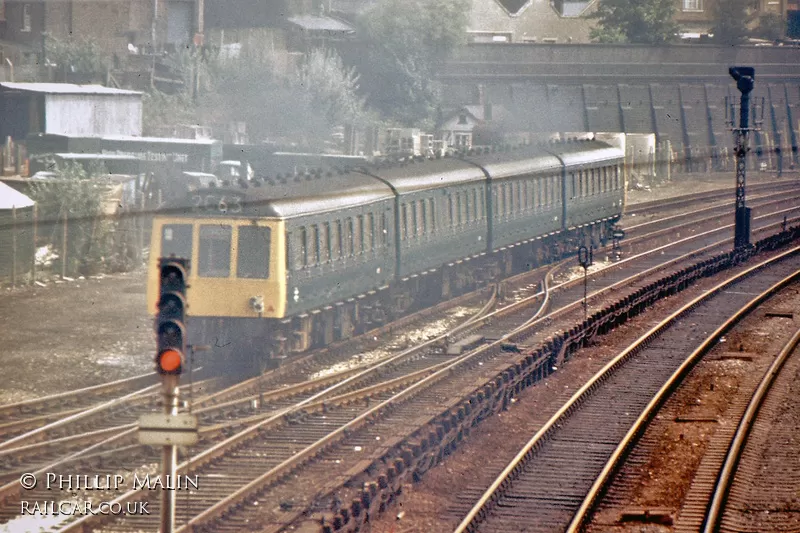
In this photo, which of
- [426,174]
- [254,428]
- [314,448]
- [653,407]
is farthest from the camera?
[426,174]

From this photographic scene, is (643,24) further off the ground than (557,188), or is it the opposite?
(643,24)

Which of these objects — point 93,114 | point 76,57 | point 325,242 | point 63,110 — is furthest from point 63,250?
point 76,57

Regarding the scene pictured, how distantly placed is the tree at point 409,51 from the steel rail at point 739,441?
3779 centimetres

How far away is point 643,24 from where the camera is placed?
65875 millimetres

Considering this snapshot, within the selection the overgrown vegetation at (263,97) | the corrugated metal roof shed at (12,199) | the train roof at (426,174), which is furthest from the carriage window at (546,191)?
the overgrown vegetation at (263,97)

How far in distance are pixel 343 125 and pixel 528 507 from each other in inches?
1645

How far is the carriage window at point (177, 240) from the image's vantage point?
17.8 metres

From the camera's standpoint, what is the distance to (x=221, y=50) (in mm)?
55438

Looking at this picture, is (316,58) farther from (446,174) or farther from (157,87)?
(446,174)

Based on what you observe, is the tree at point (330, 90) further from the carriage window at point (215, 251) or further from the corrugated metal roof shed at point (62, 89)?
the carriage window at point (215, 251)

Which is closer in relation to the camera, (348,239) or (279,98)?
(348,239)

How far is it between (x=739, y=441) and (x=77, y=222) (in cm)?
1709

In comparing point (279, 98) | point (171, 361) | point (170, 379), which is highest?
point (279, 98)

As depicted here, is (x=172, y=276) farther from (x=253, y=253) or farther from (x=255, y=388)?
(x=253, y=253)
